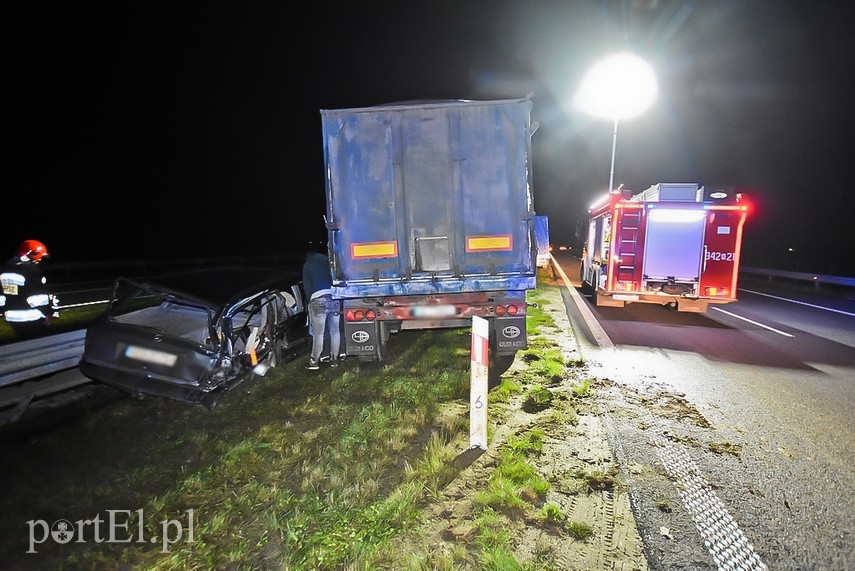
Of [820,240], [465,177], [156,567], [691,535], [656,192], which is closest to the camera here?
[156,567]

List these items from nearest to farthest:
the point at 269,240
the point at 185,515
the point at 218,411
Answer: the point at 185,515
the point at 218,411
the point at 269,240

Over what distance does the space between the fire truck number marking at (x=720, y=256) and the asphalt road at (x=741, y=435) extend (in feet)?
5.49

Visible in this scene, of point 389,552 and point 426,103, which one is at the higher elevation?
point 426,103

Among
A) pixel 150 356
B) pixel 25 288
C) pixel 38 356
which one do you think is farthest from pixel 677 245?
pixel 25 288

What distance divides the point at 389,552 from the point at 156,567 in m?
1.44

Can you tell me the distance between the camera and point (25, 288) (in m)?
7.32

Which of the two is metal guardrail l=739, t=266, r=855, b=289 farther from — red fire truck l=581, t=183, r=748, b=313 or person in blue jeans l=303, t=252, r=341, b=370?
person in blue jeans l=303, t=252, r=341, b=370

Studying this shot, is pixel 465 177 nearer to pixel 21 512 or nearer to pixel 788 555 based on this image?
pixel 788 555

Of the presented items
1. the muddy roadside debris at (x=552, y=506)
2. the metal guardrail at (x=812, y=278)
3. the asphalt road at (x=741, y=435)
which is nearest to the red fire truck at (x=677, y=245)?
the asphalt road at (x=741, y=435)

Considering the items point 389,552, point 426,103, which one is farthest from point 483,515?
point 426,103

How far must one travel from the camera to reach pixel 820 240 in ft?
158

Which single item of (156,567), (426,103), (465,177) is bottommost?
(156,567)

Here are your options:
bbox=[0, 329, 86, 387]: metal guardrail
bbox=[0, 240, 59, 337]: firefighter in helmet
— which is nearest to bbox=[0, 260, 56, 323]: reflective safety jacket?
bbox=[0, 240, 59, 337]: firefighter in helmet

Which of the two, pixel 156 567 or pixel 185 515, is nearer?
pixel 156 567
